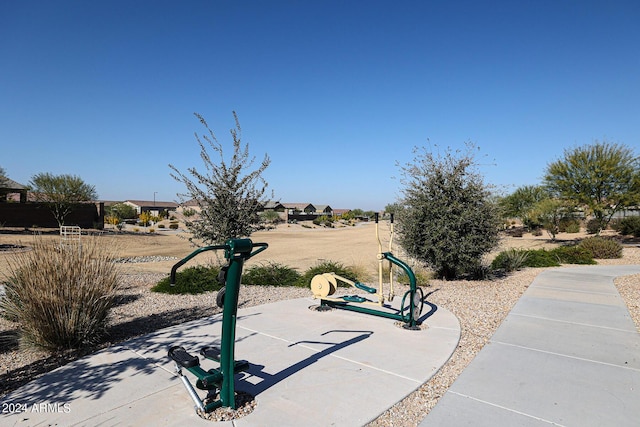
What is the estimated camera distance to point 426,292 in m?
9.20

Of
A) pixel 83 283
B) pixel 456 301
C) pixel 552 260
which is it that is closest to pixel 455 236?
pixel 456 301

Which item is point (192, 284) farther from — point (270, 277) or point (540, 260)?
point (540, 260)

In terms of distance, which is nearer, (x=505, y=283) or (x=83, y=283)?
(x=83, y=283)

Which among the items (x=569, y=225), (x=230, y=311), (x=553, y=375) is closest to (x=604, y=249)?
(x=553, y=375)

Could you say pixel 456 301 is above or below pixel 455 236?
below

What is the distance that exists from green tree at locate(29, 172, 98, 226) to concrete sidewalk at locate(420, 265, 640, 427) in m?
37.5

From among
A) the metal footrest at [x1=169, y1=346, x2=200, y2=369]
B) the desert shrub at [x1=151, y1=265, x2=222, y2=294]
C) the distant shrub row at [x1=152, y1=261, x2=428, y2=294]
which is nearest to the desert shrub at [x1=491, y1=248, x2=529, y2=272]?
the distant shrub row at [x1=152, y1=261, x2=428, y2=294]

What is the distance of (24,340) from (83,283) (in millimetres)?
1049

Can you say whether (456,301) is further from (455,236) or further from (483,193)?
(483,193)

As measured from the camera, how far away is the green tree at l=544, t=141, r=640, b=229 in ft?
75.0

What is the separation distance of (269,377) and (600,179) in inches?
1033

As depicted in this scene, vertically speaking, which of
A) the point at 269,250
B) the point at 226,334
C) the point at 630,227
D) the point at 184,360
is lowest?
the point at 269,250

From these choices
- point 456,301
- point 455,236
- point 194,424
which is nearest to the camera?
point 194,424

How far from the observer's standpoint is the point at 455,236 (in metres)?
10.3
